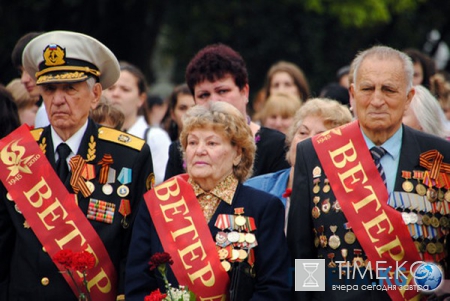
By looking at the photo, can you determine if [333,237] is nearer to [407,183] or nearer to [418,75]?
[407,183]

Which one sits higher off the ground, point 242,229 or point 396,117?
point 396,117

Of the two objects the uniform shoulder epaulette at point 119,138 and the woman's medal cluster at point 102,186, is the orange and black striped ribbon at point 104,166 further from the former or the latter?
the uniform shoulder epaulette at point 119,138

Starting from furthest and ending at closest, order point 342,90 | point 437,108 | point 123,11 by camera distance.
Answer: point 123,11, point 342,90, point 437,108

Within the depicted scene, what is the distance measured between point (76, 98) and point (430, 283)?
2305 mm

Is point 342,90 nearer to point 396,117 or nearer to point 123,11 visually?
point 396,117

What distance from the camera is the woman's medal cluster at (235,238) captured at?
16.5ft

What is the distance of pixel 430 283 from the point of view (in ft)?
16.0

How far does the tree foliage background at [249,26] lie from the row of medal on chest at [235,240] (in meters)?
10.2

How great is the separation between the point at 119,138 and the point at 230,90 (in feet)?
4.10

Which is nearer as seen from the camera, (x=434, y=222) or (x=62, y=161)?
(x=434, y=222)

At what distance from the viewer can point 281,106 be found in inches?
335

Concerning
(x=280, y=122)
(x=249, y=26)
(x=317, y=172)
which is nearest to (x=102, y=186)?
(x=317, y=172)

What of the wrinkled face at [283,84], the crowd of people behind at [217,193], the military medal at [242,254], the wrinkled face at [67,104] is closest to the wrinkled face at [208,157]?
the crowd of people behind at [217,193]

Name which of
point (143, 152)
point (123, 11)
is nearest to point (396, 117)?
point (143, 152)
